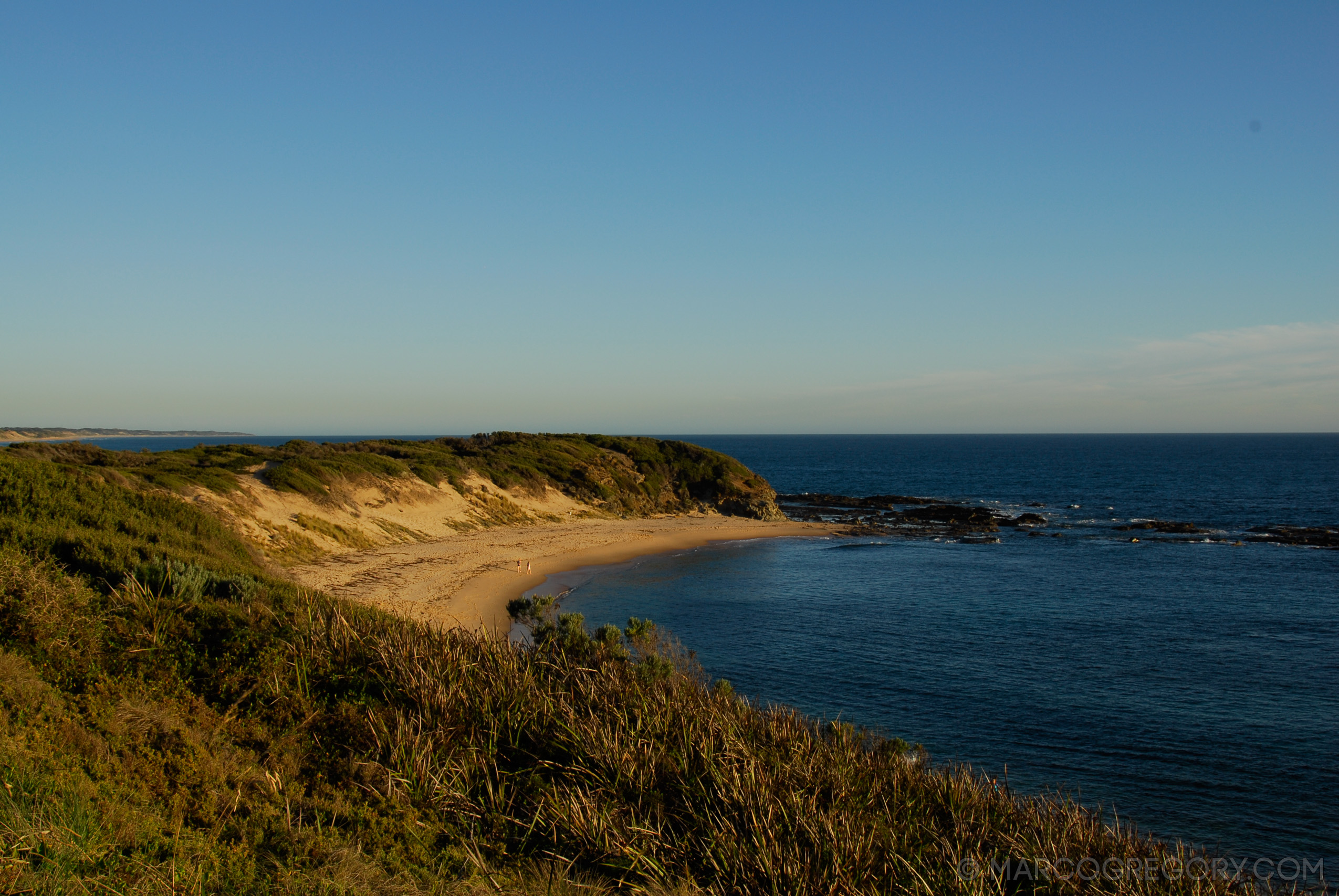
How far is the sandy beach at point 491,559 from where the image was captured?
1045 inches

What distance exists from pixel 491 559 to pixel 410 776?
1152 inches

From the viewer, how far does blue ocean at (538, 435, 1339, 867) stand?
15.2 metres

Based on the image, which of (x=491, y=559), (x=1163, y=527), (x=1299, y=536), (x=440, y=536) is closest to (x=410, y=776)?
(x=491, y=559)

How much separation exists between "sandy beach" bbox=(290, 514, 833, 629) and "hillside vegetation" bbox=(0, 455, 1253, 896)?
5.99 meters

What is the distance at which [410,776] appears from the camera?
301 inches

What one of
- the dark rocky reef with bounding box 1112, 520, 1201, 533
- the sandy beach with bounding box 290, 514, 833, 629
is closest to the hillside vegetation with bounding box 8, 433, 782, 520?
the sandy beach with bounding box 290, 514, 833, 629

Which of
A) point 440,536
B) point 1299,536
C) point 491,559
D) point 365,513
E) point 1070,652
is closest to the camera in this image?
point 1070,652

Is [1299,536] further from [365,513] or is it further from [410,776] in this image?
[410,776]

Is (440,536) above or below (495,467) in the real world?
below

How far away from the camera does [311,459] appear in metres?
41.1

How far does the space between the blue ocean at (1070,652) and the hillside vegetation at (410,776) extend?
4136 mm

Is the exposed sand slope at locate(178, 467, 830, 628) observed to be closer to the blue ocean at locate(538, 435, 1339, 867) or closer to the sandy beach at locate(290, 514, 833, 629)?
the sandy beach at locate(290, 514, 833, 629)

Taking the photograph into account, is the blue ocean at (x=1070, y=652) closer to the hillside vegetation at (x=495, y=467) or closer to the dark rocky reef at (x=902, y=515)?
the dark rocky reef at (x=902, y=515)

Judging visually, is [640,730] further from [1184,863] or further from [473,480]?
[473,480]
